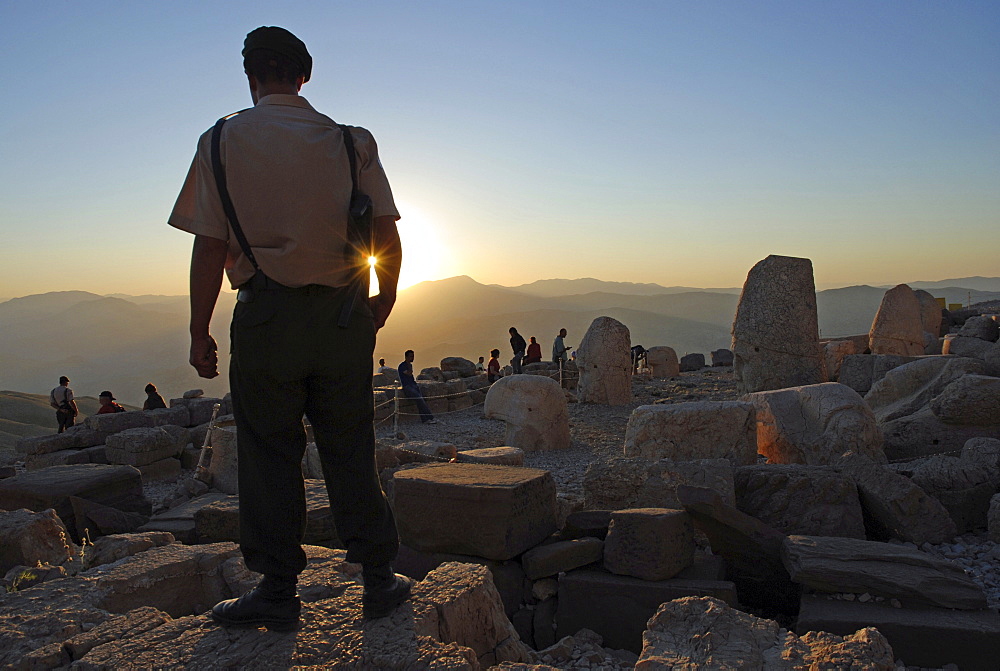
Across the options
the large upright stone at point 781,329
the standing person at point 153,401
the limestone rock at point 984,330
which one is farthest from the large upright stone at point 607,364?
the standing person at point 153,401

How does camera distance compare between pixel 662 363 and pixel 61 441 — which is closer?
pixel 61 441

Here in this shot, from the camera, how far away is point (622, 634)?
350 centimetres

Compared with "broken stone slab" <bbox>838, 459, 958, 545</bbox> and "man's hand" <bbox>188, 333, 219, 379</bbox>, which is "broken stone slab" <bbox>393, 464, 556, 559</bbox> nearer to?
"man's hand" <bbox>188, 333, 219, 379</bbox>

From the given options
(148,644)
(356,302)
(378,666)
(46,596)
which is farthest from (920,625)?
(46,596)

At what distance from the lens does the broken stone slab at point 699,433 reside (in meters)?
6.15

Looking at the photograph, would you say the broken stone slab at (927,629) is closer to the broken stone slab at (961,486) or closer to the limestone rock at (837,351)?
the broken stone slab at (961,486)

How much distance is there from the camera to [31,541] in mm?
3621

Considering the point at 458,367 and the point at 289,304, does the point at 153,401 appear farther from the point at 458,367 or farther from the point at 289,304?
the point at 289,304

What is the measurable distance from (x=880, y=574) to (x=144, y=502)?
6111 millimetres

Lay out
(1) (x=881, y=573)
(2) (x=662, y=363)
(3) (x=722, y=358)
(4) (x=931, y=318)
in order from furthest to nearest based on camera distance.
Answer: (3) (x=722, y=358), (2) (x=662, y=363), (4) (x=931, y=318), (1) (x=881, y=573)

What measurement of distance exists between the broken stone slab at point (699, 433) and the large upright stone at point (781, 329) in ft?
9.24

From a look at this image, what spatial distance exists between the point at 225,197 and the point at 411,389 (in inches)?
453

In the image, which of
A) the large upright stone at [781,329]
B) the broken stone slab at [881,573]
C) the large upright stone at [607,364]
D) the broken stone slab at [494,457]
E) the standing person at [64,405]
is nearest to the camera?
the broken stone slab at [881,573]

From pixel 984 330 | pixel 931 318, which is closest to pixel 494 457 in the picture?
pixel 984 330
